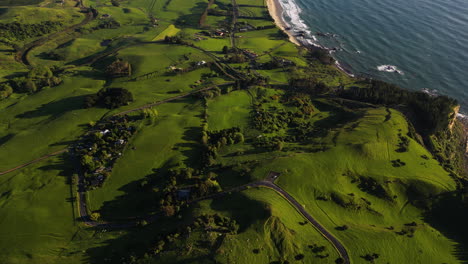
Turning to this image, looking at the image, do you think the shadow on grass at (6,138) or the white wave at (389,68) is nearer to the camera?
the shadow on grass at (6,138)

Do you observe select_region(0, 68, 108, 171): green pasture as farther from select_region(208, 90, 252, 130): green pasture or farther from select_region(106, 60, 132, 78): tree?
select_region(208, 90, 252, 130): green pasture

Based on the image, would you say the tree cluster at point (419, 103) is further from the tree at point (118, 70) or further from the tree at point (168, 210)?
the tree at point (118, 70)

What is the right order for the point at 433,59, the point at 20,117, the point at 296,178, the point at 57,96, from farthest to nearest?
the point at 433,59 → the point at 57,96 → the point at 20,117 → the point at 296,178

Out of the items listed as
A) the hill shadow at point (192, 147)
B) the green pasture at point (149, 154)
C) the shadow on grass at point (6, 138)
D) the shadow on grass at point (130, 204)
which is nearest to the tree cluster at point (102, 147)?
the green pasture at point (149, 154)

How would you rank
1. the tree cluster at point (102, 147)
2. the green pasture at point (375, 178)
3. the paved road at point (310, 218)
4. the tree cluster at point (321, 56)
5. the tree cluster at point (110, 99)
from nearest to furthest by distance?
the paved road at point (310, 218) < the green pasture at point (375, 178) < the tree cluster at point (102, 147) < the tree cluster at point (110, 99) < the tree cluster at point (321, 56)

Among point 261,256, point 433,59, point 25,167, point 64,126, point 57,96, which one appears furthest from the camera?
point 433,59

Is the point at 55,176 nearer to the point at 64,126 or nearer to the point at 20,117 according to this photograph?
the point at 64,126

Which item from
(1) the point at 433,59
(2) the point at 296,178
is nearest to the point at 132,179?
(2) the point at 296,178
